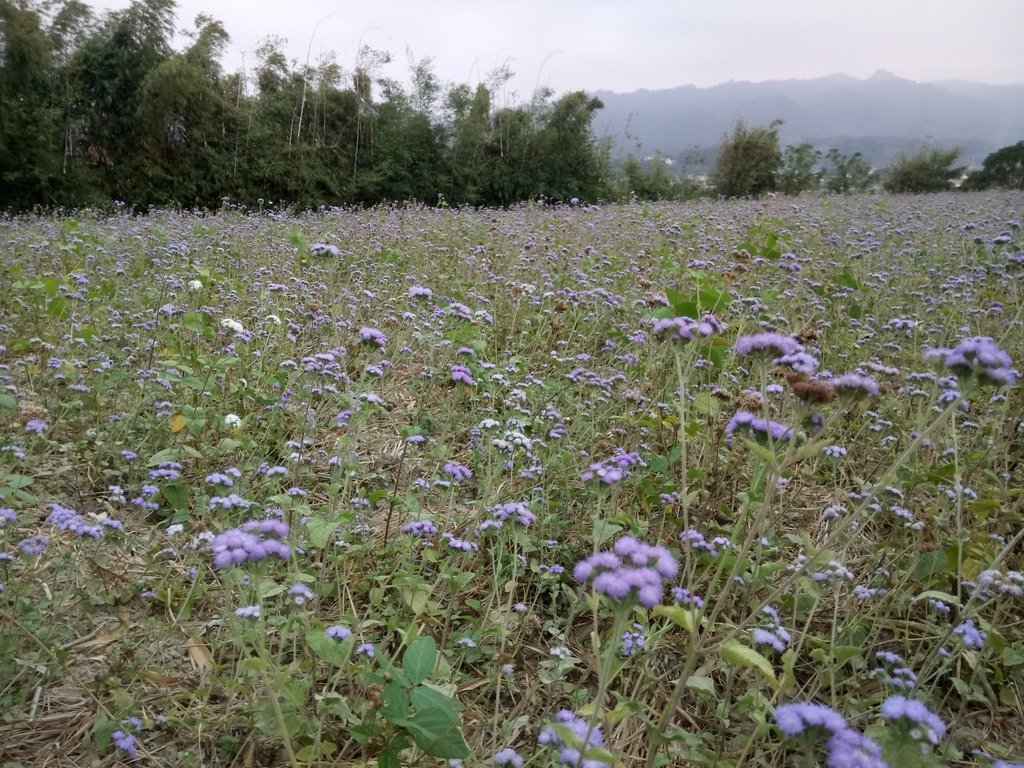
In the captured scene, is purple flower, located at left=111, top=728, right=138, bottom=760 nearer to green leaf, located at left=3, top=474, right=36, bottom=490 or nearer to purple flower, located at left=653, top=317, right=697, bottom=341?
green leaf, located at left=3, top=474, right=36, bottom=490

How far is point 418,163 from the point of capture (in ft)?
65.7

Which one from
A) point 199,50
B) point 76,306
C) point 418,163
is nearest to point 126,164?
point 199,50

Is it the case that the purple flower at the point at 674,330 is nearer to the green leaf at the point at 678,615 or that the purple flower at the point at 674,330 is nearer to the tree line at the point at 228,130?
the green leaf at the point at 678,615

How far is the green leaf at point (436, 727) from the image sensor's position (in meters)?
1.60

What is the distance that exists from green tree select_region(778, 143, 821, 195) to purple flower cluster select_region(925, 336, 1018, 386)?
28.6 m

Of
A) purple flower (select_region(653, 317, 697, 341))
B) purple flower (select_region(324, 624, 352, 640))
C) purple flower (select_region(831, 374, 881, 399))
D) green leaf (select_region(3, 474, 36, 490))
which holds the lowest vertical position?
purple flower (select_region(324, 624, 352, 640))

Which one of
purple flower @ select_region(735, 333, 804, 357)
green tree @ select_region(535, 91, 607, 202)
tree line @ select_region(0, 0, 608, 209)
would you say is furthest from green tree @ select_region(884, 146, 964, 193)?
purple flower @ select_region(735, 333, 804, 357)

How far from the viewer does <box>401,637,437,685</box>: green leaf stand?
5.63 feet

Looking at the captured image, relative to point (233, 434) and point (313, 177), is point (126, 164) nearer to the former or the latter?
point (313, 177)

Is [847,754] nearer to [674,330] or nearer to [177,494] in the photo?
[674,330]

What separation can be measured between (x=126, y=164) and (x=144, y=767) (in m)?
17.2

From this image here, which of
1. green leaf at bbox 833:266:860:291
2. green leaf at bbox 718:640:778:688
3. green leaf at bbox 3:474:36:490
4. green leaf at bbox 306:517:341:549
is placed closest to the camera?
green leaf at bbox 718:640:778:688

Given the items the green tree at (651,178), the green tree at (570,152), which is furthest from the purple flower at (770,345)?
the green tree at (651,178)

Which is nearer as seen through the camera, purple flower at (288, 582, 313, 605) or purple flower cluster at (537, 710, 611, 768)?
purple flower cluster at (537, 710, 611, 768)
